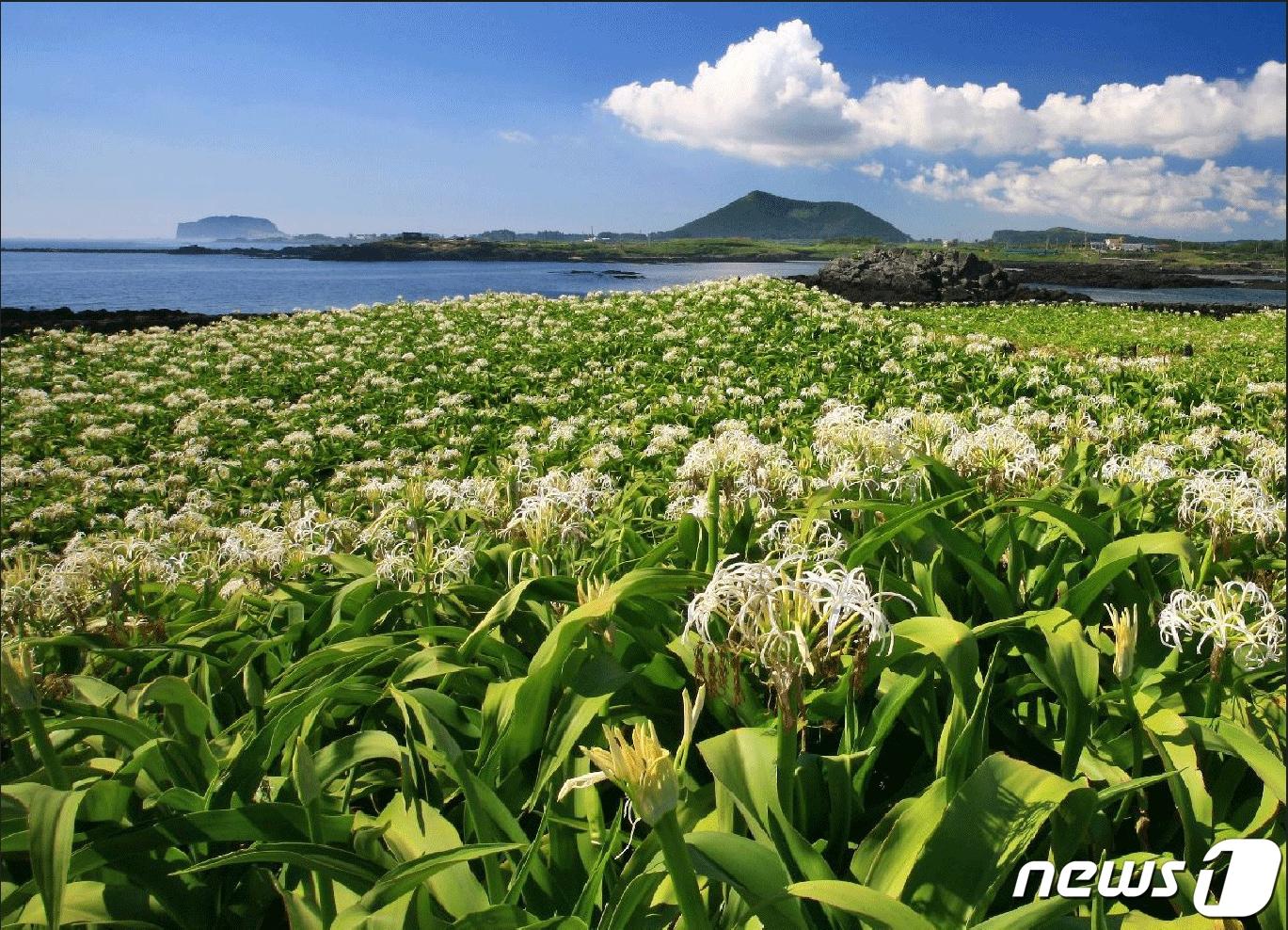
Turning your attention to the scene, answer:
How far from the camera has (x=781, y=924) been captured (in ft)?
3.32

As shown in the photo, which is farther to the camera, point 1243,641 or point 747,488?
point 747,488

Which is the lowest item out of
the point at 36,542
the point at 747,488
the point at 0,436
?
the point at 36,542

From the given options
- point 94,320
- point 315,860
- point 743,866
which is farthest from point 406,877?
point 94,320

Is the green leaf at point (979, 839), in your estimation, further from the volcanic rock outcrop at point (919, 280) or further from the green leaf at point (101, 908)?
the volcanic rock outcrop at point (919, 280)

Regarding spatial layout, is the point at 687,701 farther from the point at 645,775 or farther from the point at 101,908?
the point at 101,908

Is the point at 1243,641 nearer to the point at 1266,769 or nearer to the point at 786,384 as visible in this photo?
the point at 1266,769

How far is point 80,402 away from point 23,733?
32.8ft

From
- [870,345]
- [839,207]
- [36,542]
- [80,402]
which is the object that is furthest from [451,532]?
[839,207]

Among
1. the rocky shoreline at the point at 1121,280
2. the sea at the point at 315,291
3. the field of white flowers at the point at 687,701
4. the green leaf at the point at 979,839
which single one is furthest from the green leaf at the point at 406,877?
the rocky shoreline at the point at 1121,280

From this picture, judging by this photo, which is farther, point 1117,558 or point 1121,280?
point 1121,280

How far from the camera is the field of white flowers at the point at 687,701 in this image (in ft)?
3.65

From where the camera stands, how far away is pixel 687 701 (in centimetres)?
96

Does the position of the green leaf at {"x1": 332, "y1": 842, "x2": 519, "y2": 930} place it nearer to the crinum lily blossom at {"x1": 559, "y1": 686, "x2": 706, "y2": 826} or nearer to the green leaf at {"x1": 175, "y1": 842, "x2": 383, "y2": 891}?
the green leaf at {"x1": 175, "y1": 842, "x2": 383, "y2": 891}

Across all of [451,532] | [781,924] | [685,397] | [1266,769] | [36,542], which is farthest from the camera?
[685,397]
